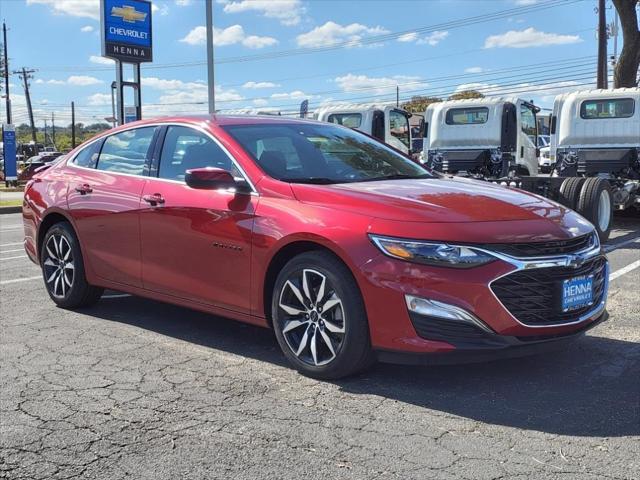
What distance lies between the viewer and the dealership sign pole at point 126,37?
21141 millimetres

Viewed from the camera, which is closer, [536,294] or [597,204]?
[536,294]

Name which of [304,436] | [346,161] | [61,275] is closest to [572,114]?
[346,161]

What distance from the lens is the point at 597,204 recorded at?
31.2 ft

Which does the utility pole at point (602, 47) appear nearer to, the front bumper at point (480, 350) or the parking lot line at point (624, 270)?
the parking lot line at point (624, 270)

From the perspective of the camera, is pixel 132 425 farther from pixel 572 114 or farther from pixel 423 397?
pixel 572 114

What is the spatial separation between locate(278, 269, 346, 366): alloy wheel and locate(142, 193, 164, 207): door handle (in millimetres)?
1289

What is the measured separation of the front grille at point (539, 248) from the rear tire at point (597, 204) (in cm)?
576

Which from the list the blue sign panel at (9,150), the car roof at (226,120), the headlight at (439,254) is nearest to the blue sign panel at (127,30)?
the blue sign panel at (9,150)

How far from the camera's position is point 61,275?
595 centimetres

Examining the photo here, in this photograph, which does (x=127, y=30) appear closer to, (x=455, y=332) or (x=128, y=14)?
(x=128, y=14)

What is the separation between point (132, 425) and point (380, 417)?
1246mm

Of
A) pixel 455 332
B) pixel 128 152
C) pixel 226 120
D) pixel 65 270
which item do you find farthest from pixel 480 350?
pixel 65 270

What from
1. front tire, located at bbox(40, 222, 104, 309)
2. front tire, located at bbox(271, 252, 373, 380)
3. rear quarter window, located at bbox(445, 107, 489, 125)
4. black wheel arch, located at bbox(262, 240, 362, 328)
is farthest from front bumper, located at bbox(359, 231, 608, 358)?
rear quarter window, located at bbox(445, 107, 489, 125)

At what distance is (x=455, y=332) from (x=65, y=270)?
3.65 metres
